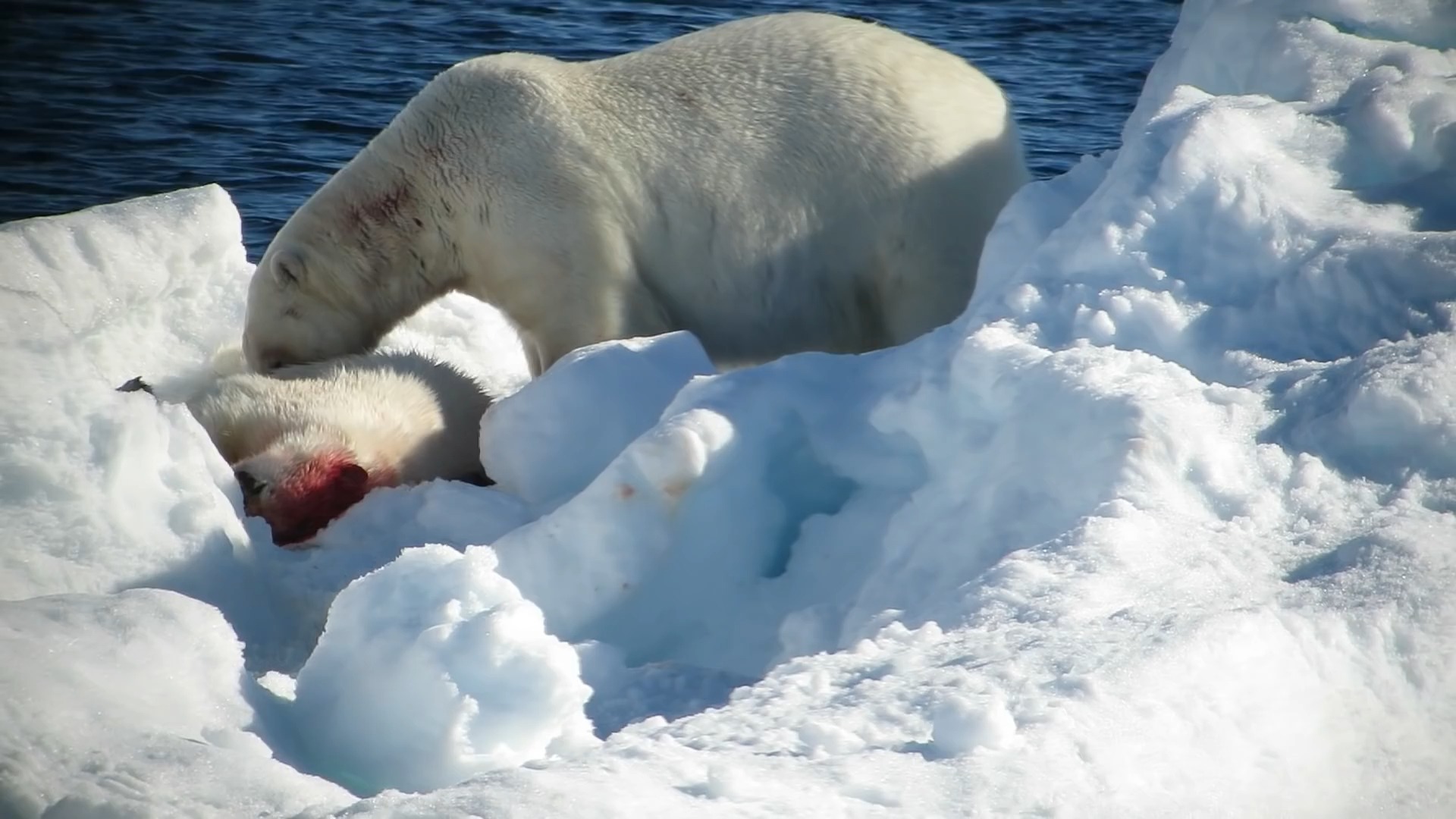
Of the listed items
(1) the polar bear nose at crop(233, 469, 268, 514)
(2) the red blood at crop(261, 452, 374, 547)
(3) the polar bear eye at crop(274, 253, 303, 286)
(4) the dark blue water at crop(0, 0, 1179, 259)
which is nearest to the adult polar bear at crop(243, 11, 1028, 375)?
(3) the polar bear eye at crop(274, 253, 303, 286)

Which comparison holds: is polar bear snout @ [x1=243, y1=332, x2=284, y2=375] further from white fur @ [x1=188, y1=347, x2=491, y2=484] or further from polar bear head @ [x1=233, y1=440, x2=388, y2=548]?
polar bear head @ [x1=233, y1=440, x2=388, y2=548]

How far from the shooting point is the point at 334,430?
4.70 meters

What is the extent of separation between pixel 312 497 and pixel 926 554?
1903mm

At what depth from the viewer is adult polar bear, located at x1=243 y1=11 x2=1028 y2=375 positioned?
5070 mm

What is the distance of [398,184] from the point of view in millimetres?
5387

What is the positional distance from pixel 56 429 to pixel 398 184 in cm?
209

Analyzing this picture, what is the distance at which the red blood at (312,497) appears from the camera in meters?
4.45

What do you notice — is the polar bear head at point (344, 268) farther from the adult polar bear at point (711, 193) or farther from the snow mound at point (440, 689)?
the snow mound at point (440, 689)

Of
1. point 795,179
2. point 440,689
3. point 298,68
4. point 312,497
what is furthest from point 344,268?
point 298,68

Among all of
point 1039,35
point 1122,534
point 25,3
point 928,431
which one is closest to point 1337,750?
point 1122,534

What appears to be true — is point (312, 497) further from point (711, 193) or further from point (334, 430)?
point (711, 193)

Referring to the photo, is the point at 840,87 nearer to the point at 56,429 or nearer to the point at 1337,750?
the point at 56,429

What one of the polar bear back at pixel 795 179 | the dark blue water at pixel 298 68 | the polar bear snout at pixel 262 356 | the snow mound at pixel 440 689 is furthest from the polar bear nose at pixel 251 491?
the dark blue water at pixel 298 68

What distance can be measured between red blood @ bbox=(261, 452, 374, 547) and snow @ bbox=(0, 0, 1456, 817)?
142 millimetres
